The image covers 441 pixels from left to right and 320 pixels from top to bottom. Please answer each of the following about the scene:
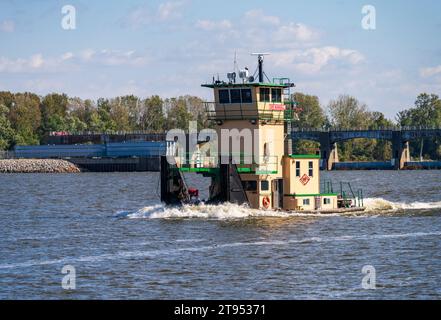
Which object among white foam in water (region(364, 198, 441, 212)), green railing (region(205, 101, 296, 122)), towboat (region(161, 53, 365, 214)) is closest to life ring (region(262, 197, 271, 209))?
towboat (region(161, 53, 365, 214))

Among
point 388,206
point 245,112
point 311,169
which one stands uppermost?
point 245,112

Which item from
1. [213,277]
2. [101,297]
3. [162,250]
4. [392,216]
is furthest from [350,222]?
[101,297]

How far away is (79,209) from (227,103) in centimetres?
2039

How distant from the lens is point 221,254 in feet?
158

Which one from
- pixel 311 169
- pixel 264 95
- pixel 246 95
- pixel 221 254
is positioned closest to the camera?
pixel 221 254

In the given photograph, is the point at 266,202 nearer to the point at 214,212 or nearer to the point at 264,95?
the point at 214,212

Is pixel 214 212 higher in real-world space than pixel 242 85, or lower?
lower

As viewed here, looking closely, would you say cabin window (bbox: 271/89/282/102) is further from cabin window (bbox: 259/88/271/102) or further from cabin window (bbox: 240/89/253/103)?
cabin window (bbox: 240/89/253/103)

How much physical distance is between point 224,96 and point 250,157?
3.93 meters

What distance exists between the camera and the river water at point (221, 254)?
130 feet

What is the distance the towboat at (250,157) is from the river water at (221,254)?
4.61 feet

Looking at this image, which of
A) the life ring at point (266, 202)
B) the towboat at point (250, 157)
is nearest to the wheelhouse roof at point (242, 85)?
the towboat at point (250, 157)

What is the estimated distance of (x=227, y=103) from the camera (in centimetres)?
6238

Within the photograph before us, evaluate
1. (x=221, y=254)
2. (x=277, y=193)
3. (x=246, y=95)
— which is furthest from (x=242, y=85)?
(x=221, y=254)
